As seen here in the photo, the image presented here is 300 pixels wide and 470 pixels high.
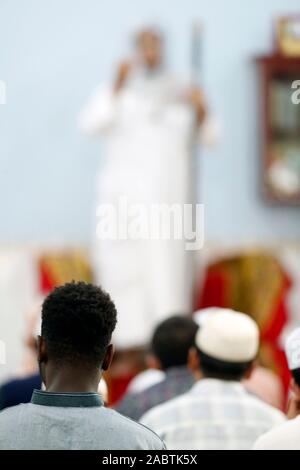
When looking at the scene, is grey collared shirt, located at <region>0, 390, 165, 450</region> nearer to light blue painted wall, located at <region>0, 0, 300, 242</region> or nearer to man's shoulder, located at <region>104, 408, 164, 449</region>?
man's shoulder, located at <region>104, 408, 164, 449</region>

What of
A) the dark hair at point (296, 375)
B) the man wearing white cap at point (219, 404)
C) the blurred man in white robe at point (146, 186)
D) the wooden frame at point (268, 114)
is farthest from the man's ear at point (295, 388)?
the wooden frame at point (268, 114)

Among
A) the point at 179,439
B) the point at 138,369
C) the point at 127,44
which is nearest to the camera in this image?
the point at 179,439

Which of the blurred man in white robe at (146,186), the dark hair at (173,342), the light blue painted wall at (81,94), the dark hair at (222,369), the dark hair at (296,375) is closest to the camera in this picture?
the dark hair at (296,375)

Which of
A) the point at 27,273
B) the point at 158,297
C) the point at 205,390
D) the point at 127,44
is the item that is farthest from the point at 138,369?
the point at 205,390

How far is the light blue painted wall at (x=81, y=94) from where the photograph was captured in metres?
6.09

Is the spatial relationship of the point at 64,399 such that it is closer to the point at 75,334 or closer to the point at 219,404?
the point at 75,334

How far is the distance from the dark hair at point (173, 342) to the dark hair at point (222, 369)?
359 millimetres

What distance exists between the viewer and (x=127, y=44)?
6.09 m

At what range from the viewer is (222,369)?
2.52m

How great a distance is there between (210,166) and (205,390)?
3834mm

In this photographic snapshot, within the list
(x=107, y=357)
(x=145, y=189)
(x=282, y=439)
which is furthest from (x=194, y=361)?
(x=145, y=189)

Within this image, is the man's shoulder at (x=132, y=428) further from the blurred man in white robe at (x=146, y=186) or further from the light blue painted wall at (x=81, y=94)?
the light blue painted wall at (x=81, y=94)

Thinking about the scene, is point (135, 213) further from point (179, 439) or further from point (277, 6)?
point (179, 439)

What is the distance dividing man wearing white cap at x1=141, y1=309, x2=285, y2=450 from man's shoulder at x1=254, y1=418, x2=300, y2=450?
44cm
